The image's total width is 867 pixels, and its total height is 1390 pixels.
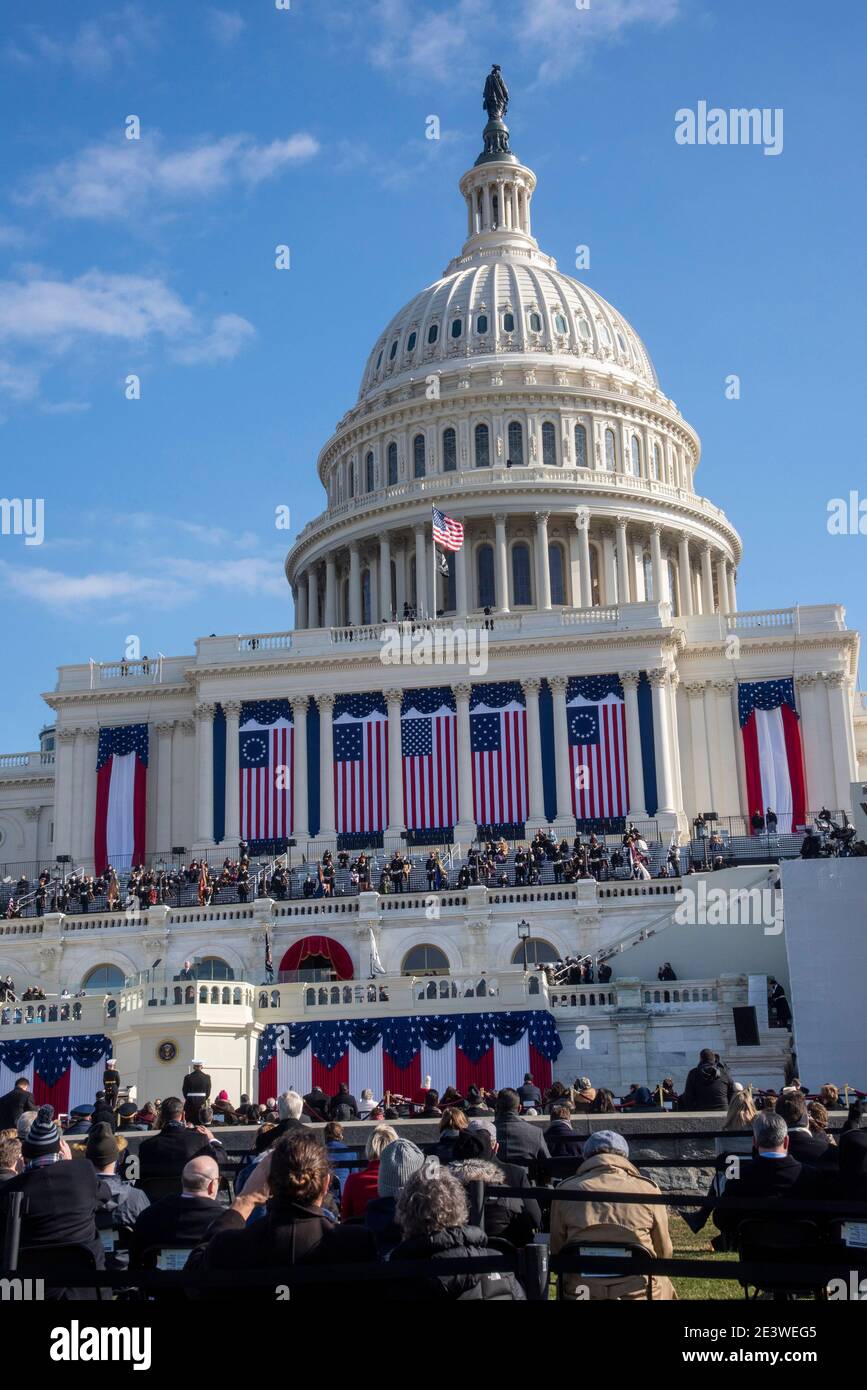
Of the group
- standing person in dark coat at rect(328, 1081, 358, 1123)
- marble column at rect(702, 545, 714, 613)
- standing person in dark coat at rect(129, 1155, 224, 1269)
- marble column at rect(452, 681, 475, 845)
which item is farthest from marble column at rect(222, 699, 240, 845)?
standing person in dark coat at rect(129, 1155, 224, 1269)

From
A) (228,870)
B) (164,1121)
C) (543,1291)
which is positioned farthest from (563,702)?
(543,1291)

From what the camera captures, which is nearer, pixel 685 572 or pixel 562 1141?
pixel 562 1141

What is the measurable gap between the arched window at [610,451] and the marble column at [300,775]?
32.6 meters

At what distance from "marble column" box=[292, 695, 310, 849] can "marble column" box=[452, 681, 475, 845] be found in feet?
21.5

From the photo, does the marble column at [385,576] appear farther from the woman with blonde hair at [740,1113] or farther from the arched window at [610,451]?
the woman with blonde hair at [740,1113]

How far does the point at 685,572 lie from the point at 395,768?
31.0 m

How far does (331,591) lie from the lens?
326 ft

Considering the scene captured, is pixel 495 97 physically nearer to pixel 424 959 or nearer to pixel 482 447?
pixel 482 447

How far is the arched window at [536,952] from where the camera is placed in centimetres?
5606

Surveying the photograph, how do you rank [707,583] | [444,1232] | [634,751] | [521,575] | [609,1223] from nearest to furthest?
[444,1232], [609,1223], [634,751], [521,575], [707,583]

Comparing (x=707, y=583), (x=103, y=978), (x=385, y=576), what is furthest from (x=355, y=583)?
(x=103, y=978)

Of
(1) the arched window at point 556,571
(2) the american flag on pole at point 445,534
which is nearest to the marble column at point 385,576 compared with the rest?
(1) the arched window at point 556,571

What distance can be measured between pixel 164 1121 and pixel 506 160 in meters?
110

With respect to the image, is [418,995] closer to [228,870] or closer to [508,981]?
[508,981]
